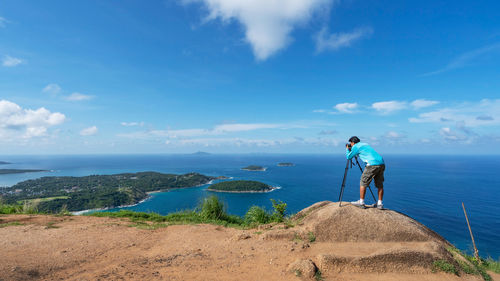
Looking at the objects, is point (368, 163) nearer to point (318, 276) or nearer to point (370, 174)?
point (370, 174)

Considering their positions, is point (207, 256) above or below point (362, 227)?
below

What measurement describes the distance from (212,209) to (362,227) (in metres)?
7.07

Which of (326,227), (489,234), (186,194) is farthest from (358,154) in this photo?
(186,194)

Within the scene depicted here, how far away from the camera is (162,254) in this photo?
5855 mm

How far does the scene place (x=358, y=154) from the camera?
705cm

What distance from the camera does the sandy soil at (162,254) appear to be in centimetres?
463

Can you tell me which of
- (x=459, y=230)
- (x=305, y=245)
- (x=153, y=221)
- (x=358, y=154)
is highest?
(x=358, y=154)

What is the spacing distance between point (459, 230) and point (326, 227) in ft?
180

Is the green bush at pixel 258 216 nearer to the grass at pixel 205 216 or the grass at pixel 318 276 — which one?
the grass at pixel 205 216

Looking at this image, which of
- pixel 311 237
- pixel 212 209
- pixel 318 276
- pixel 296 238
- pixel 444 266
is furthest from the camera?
pixel 212 209

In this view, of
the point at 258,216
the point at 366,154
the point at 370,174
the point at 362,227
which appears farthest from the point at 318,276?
the point at 258,216

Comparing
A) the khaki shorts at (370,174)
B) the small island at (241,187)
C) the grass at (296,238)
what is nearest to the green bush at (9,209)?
the grass at (296,238)

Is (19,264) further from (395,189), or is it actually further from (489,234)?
(395,189)

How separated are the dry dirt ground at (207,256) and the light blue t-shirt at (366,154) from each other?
64.2 inches
